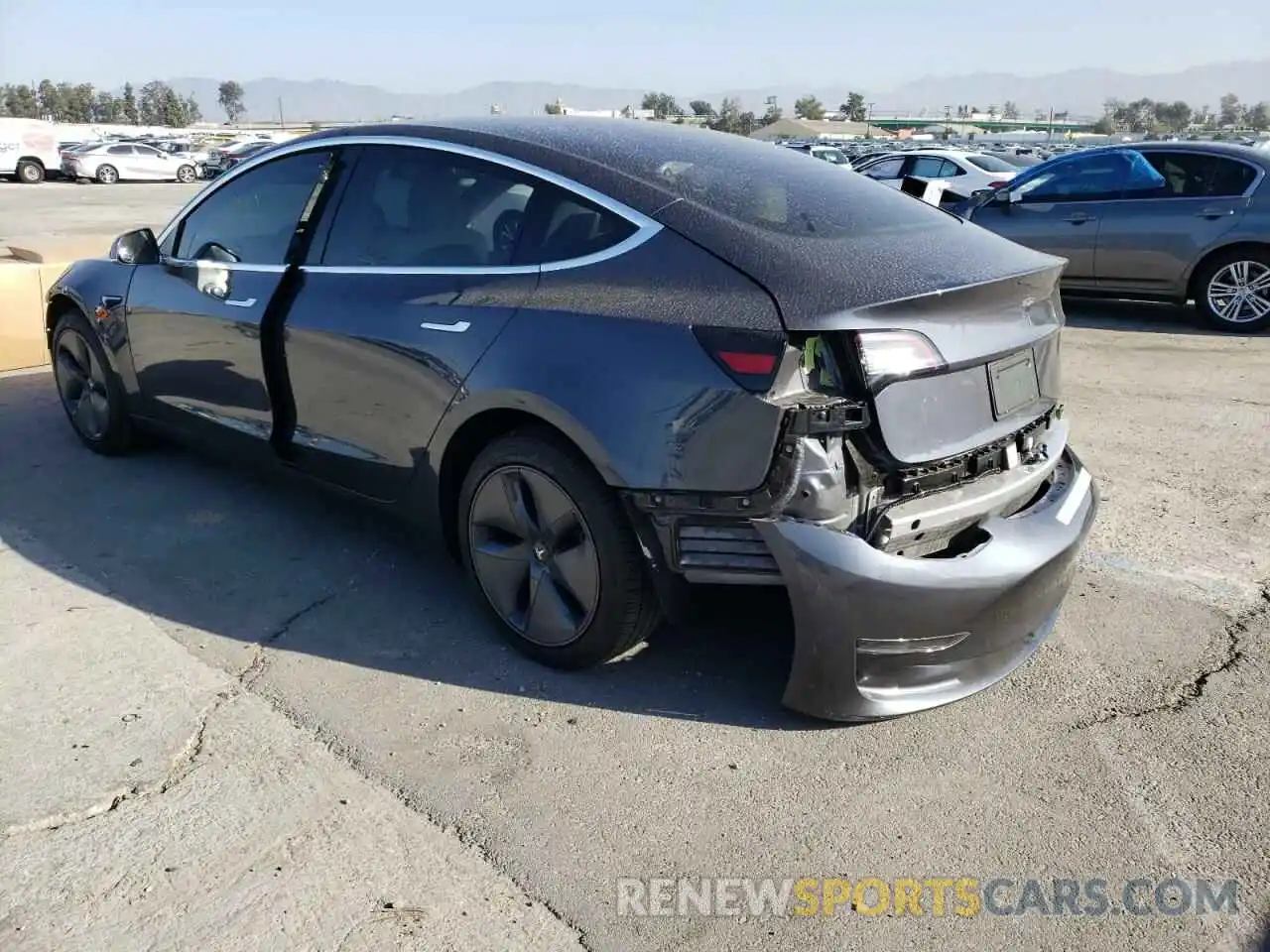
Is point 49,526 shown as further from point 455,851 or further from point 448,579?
point 455,851

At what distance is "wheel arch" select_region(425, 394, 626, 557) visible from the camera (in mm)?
3045

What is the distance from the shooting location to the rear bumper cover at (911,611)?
2768mm

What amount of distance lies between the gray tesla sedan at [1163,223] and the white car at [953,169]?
6.75 m

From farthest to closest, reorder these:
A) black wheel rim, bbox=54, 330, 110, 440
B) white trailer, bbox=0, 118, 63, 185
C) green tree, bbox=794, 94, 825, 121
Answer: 1. green tree, bbox=794, 94, 825, 121
2. white trailer, bbox=0, 118, 63, 185
3. black wheel rim, bbox=54, 330, 110, 440

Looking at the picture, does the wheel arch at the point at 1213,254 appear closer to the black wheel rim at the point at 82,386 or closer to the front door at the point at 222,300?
the front door at the point at 222,300

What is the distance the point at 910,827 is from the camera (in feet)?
8.86

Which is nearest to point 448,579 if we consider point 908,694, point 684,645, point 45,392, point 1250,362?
point 684,645

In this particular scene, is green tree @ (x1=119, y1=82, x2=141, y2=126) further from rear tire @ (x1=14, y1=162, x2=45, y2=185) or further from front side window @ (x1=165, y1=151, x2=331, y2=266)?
front side window @ (x1=165, y1=151, x2=331, y2=266)

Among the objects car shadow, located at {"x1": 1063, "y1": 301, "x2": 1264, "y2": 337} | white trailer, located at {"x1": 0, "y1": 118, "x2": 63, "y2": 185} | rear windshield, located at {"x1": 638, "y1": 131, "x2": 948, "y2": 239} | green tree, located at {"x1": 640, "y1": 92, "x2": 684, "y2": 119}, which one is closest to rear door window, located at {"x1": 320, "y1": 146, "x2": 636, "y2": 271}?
rear windshield, located at {"x1": 638, "y1": 131, "x2": 948, "y2": 239}

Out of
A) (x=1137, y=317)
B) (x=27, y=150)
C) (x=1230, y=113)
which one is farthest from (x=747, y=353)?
(x=1230, y=113)

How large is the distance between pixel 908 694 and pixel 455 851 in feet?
4.27

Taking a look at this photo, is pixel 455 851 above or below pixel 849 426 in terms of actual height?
below

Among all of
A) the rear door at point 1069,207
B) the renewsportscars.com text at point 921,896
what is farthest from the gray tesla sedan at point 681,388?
the rear door at point 1069,207

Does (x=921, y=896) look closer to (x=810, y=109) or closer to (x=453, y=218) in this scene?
(x=453, y=218)
